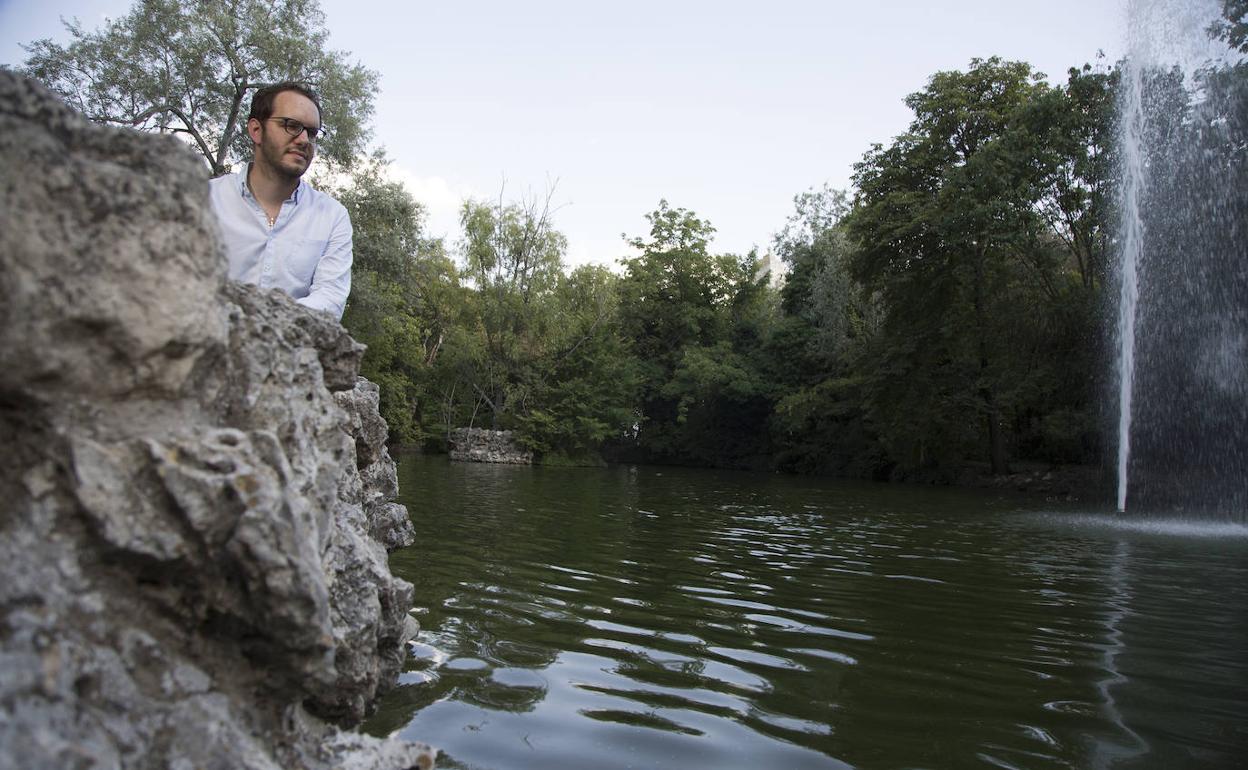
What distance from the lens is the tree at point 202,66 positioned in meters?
21.7

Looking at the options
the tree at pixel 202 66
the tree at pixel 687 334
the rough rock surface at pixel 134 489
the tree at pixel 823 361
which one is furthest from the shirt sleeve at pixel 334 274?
the tree at pixel 687 334

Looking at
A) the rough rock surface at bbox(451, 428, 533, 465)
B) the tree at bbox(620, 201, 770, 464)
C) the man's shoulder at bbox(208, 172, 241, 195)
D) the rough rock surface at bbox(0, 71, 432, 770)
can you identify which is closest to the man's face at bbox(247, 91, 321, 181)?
the man's shoulder at bbox(208, 172, 241, 195)

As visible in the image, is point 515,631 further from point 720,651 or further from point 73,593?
point 73,593

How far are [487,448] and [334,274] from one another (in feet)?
113

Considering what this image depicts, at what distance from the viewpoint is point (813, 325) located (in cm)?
4091

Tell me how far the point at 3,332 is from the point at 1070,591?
7.89 metres

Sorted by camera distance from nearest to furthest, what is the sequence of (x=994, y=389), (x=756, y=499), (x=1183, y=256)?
(x=756, y=499) < (x=1183, y=256) < (x=994, y=389)

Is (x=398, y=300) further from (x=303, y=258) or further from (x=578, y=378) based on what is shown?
(x=303, y=258)

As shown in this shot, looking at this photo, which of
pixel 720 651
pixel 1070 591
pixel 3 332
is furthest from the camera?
pixel 1070 591

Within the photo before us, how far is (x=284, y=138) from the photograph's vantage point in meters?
2.97

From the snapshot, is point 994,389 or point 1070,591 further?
point 994,389

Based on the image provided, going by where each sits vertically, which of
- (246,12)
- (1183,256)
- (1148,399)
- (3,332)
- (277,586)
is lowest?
(277,586)

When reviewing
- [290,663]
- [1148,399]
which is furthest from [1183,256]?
[290,663]

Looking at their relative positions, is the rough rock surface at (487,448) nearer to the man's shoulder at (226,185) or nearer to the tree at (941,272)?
the tree at (941,272)
